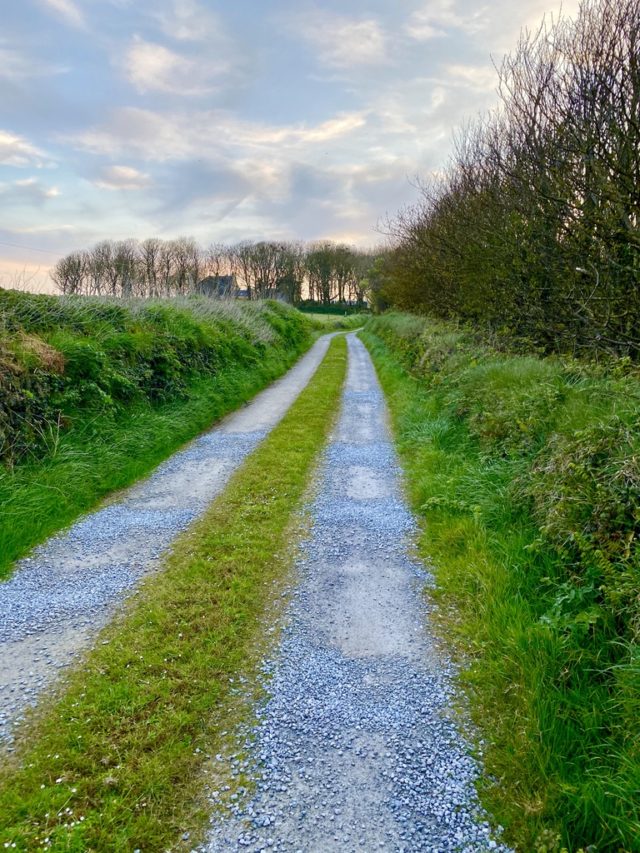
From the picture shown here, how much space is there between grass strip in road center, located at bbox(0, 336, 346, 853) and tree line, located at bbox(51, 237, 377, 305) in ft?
41.0

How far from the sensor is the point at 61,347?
293 inches

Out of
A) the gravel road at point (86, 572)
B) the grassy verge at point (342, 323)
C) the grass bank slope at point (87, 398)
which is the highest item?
the grassy verge at point (342, 323)

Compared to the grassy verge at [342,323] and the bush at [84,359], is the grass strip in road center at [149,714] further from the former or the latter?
the grassy verge at [342,323]

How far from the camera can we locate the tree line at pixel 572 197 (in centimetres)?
655

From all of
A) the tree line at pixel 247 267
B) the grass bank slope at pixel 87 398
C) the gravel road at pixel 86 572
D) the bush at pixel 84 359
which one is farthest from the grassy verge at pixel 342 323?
the gravel road at pixel 86 572

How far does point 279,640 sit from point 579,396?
14.1ft

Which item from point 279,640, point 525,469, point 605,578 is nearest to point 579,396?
point 525,469

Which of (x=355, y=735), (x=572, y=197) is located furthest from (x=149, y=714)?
(x=572, y=197)

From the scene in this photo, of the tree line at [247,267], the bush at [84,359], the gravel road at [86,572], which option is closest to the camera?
the gravel road at [86,572]

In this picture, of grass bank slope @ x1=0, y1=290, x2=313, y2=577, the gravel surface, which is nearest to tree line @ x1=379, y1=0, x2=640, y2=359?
the gravel surface

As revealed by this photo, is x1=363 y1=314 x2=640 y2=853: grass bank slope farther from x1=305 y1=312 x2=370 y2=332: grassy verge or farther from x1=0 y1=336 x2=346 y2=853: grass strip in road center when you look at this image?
x1=305 y1=312 x2=370 y2=332: grassy verge

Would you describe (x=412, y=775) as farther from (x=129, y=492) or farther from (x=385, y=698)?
(x=129, y=492)

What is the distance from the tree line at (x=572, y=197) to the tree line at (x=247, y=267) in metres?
11.1

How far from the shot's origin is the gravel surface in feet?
7.13
